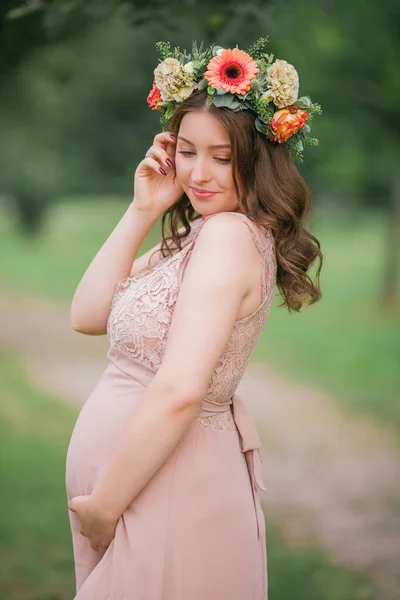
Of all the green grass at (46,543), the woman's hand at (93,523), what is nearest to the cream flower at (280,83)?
the woman's hand at (93,523)

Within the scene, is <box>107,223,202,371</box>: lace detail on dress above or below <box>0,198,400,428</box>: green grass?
above

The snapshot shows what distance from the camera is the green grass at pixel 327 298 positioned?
739 centimetres

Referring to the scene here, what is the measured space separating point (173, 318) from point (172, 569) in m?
0.61

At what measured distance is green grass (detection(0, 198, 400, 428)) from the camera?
24.2 ft

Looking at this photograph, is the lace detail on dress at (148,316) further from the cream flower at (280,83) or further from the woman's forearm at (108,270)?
the cream flower at (280,83)

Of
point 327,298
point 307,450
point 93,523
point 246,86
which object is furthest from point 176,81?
point 327,298

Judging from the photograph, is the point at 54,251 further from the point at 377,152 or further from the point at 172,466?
the point at 172,466

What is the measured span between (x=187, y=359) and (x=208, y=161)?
52cm

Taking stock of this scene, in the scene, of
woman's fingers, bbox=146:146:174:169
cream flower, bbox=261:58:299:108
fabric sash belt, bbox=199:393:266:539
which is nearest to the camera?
cream flower, bbox=261:58:299:108

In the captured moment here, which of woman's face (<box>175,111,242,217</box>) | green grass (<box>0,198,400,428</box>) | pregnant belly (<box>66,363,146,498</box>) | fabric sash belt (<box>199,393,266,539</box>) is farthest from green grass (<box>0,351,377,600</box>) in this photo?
woman's face (<box>175,111,242,217</box>)

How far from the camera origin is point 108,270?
2.32m

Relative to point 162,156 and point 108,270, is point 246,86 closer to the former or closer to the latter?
point 162,156

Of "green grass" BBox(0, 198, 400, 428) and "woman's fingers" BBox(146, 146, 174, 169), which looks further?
"green grass" BBox(0, 198, 400, 428)

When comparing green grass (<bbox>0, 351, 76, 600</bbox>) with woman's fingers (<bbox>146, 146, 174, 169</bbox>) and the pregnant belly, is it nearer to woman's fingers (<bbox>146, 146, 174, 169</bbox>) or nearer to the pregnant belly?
the pregnant belly
